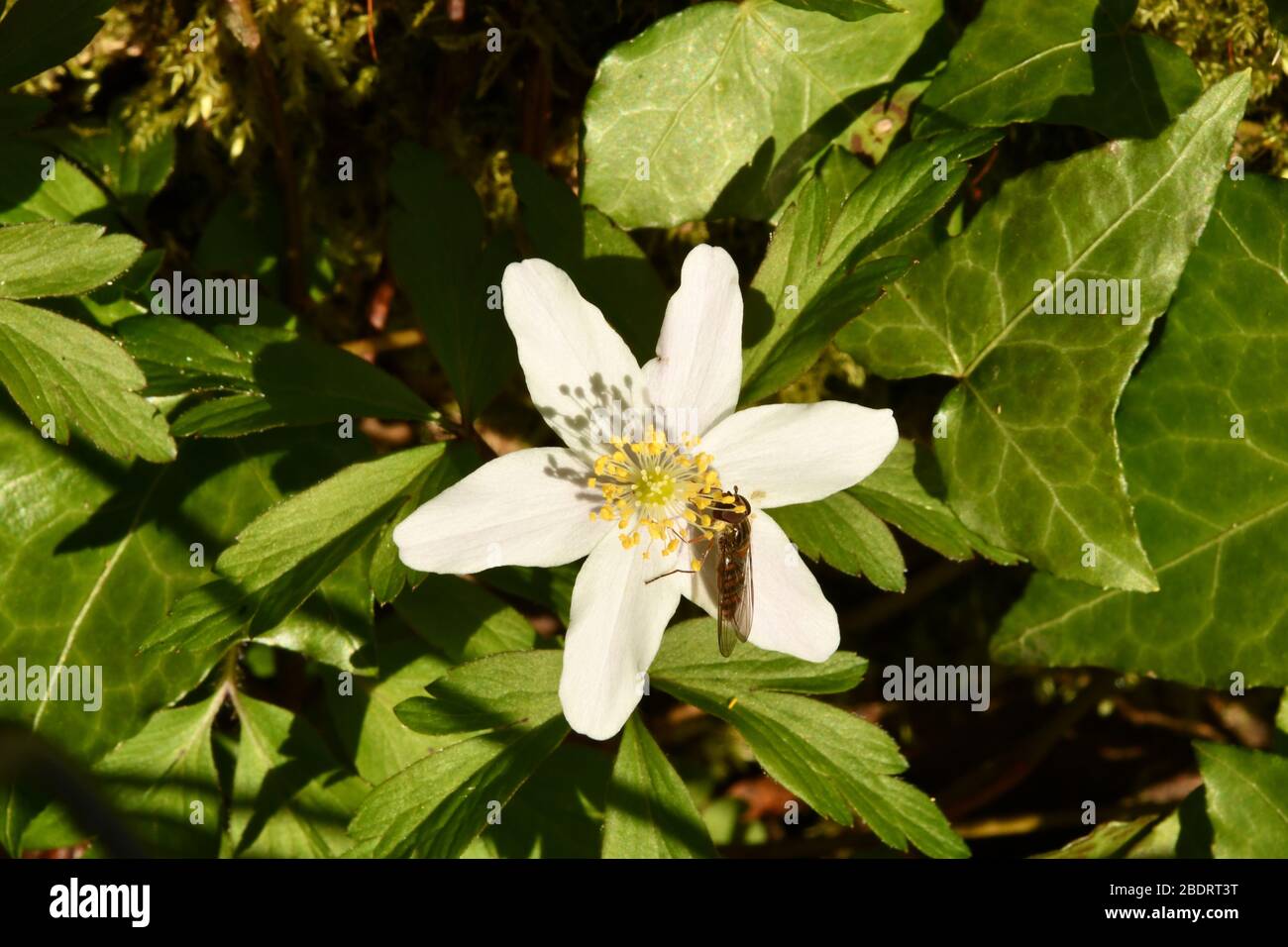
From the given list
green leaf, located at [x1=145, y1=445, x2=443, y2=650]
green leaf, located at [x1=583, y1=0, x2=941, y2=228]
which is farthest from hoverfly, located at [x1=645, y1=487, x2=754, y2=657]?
green leaf, located at [x1=583, y1=0, x2=941, y2=228]

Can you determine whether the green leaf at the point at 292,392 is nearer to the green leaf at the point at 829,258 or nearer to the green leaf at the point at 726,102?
the green leaf at the point at 726,102

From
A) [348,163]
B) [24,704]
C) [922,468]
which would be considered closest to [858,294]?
[922,468]

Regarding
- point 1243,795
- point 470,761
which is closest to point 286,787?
point 470,761

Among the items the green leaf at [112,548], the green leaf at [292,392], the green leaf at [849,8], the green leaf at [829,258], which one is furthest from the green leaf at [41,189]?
the green leaf at [849,8]

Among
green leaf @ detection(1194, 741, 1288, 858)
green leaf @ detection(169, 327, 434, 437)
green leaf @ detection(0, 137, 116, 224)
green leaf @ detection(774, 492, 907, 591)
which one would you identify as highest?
green leaf @ detection(0, 137, 116, 224)

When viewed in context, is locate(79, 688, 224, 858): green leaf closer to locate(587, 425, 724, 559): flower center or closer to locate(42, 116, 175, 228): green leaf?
locate(587, 425, 724, 559): flower center

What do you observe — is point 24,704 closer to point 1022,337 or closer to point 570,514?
point 570,514
